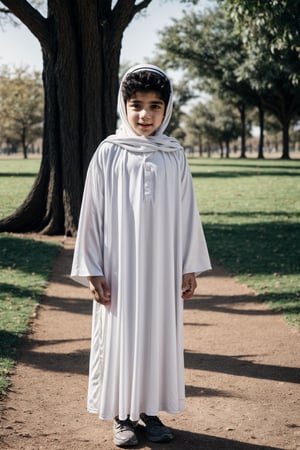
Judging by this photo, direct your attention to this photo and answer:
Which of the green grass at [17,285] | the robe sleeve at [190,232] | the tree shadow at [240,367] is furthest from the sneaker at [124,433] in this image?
the tree shadow at [240,367]

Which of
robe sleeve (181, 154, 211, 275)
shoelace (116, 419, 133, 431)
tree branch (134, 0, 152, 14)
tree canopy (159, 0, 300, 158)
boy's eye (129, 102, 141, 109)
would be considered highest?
tree canopy (159, 0, 300, 158)

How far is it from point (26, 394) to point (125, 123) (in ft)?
7.38

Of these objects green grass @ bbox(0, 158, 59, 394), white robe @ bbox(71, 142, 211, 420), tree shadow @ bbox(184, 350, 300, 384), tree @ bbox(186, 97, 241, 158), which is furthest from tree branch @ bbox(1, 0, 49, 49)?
tree @ bbox(186, 97, 241, 158)

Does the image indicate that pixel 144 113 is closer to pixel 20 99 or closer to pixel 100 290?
pixel 100 290

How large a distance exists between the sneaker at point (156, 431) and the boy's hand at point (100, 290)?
0.82 metres

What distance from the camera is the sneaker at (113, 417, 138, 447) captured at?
3.66 m

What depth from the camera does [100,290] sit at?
11.8 feet

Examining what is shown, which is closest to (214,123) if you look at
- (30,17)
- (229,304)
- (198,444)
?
(30,17)

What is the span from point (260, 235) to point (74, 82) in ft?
15.7

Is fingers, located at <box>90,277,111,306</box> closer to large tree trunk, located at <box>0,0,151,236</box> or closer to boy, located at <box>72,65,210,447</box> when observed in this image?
boy, located at <box>72,65,210,447</box>

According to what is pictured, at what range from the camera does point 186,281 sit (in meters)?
3.77

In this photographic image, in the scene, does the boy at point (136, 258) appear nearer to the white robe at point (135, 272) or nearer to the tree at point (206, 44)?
the white robe at point (135, 272)

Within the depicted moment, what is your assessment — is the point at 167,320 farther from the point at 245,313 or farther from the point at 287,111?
the point at 287,111

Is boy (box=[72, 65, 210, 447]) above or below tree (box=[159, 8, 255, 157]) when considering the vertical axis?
below
